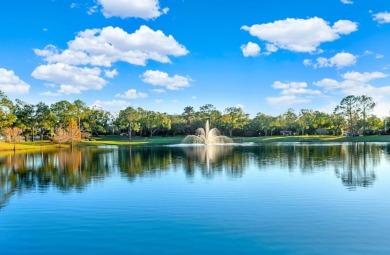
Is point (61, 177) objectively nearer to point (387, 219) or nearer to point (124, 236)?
point (124, 236)

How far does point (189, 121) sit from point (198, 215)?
109 meters

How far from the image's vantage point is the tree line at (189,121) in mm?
86500

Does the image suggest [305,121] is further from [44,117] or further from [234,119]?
[44,117]

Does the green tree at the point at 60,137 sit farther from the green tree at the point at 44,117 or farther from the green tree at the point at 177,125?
the green tree at the point at 177,125

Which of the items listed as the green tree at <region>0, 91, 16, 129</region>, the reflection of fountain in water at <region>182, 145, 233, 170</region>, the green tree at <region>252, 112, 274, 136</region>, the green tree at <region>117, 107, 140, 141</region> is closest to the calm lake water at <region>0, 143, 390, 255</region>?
the reflection of fountain in water at <region>182, 145, 233, 170</region>

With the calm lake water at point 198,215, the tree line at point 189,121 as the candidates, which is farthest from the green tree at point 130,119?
the calm lake water at point 198,215

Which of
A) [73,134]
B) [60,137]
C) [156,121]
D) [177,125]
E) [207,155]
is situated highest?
[156,121]

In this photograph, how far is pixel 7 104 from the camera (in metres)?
67.8

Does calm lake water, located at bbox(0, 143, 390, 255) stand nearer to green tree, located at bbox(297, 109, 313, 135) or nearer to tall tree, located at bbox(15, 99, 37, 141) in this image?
tall tree, located at bbox(15, 99, 37, 141)

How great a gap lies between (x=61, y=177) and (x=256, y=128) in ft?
324

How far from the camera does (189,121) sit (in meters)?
122

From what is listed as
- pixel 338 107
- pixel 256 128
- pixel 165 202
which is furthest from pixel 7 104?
pixel 338 107

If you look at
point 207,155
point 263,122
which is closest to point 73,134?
point 207,155

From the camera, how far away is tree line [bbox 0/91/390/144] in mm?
86500
